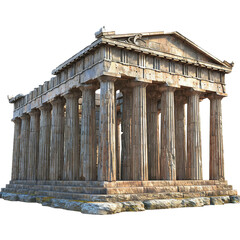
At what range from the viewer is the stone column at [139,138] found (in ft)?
86.7

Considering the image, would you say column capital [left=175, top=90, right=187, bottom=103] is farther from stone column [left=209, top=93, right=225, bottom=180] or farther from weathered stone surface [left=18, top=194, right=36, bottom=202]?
weathered stone surface [left=18, top=194, right=36, bottom=202]

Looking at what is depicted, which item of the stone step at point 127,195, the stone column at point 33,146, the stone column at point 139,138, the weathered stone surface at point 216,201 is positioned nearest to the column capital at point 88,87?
the stone column at point 139,138

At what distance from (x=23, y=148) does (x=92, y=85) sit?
17525mm

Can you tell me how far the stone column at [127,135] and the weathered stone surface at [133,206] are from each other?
6.08 metres

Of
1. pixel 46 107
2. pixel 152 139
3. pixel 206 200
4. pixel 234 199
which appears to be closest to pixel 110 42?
pixel 152 139

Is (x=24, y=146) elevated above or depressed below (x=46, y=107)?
below

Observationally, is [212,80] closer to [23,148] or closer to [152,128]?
[152,128]

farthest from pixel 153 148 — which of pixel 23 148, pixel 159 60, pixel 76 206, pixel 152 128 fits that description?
pixel 23 148

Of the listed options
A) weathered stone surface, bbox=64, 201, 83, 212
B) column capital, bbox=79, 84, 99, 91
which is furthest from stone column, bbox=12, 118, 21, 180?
weathered stone surface, bbox=64, 201, 83, 212

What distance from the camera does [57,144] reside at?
109 ft

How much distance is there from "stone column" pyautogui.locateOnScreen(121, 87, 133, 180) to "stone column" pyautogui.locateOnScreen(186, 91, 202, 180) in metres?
5.16

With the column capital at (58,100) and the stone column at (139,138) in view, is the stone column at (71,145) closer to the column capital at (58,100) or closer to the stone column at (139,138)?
the column capital at (58,100)

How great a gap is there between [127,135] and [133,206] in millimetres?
8128

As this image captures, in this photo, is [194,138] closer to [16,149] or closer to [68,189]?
[68,189]
